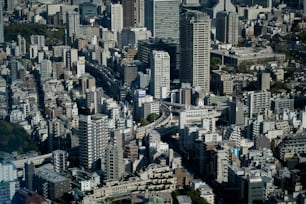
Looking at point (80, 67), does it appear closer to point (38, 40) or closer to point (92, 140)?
point (38, 40)

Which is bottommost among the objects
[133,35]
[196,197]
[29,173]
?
[196,197]

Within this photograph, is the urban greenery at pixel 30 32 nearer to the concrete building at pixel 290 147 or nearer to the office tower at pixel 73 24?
the office tower at pixel 73 24

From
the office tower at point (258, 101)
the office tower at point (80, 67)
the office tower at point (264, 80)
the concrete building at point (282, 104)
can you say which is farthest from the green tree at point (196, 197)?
the office tower at point (80, 67)

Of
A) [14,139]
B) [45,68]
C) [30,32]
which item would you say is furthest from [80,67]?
[14,139]

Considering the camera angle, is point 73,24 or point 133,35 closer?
point 133,35

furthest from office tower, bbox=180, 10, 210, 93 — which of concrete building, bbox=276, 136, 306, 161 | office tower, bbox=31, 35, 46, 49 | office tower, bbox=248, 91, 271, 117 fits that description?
concrete building, bbox=276, 136, 306, 161
